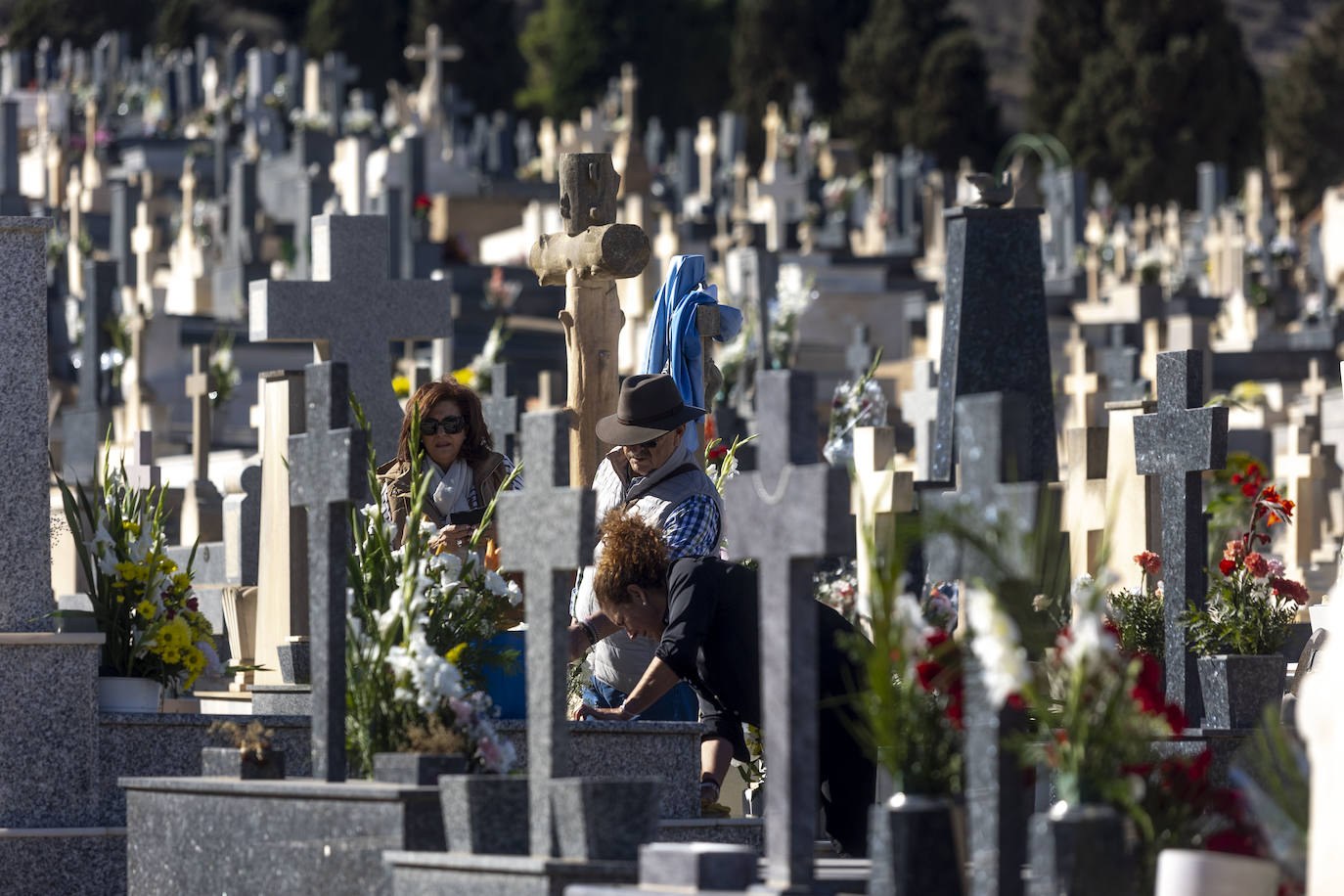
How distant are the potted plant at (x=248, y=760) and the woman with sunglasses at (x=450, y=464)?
1.52 m

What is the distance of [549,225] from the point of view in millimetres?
26812

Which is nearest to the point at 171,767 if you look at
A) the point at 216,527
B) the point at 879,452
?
the point at 879,452

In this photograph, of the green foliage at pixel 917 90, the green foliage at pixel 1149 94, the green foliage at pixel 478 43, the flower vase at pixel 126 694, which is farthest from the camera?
the green foliage at pixel 478 43

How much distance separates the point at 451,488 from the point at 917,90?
47405 millimetres

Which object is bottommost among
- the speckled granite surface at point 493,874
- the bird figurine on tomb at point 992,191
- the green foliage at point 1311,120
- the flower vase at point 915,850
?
the speckled granite surface at point 493,874

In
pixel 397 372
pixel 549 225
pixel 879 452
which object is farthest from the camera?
pixel 549 225

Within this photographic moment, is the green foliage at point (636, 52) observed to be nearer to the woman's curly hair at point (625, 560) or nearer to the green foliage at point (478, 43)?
the green foliage at point (478, 43)

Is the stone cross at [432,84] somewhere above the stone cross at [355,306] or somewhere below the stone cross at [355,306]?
above

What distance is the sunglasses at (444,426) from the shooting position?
23.8 ft

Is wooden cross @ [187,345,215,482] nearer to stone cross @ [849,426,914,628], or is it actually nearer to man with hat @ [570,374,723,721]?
stone cross @ [849,426,914,628]

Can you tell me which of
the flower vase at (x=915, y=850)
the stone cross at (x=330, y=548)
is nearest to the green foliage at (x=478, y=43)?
the stone cross at (x=330, y=548)

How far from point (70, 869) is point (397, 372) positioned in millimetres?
10084

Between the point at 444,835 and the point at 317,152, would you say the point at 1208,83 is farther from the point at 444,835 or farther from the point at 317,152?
the point at 444,835

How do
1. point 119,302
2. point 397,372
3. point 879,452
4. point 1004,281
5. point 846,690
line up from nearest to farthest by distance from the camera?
point 846,690 → point 879,452 → point 1004,281 → point 397,372 → point 119,302
